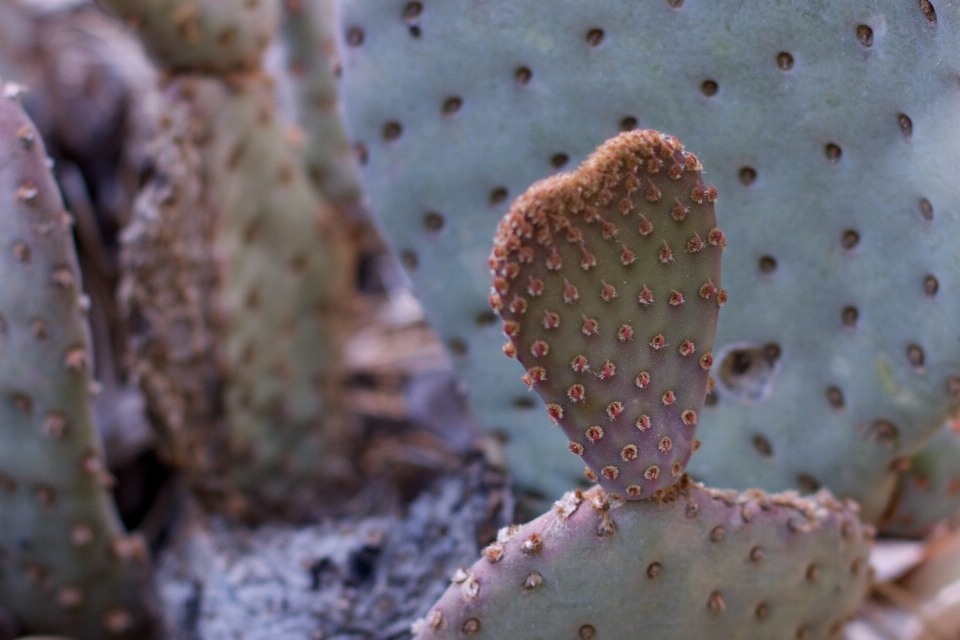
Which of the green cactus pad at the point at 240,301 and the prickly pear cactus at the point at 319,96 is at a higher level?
the prickly pear cactus at the point at 319,96

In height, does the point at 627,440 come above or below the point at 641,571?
above

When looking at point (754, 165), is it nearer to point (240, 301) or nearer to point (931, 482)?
point (931, 482)

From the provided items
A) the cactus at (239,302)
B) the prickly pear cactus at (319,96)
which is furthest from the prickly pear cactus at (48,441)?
the prickly pear cactus at (319,96)

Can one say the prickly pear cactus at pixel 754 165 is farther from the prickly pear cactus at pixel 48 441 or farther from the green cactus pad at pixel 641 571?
the prickly pear cactus at pixel 48 441

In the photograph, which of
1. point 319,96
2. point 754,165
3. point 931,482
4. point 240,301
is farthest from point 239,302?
point 931,482

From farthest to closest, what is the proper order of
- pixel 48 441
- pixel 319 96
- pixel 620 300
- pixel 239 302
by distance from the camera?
pixel 319 96 < pixel 239 302 < pixel 48 441 < pixel 620 300

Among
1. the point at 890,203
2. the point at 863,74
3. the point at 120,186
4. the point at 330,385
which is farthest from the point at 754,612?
the point at 120,186

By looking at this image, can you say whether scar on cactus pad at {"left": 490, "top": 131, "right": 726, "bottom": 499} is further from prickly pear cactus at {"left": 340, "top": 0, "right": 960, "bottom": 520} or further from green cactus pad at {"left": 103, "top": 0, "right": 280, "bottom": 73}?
green cactus pad at {"left": 103, "top": 0, "right": 280, "bottom": 73}

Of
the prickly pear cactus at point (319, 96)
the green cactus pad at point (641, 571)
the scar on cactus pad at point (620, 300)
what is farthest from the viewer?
the prickly pear cactus at point (319, 96)
